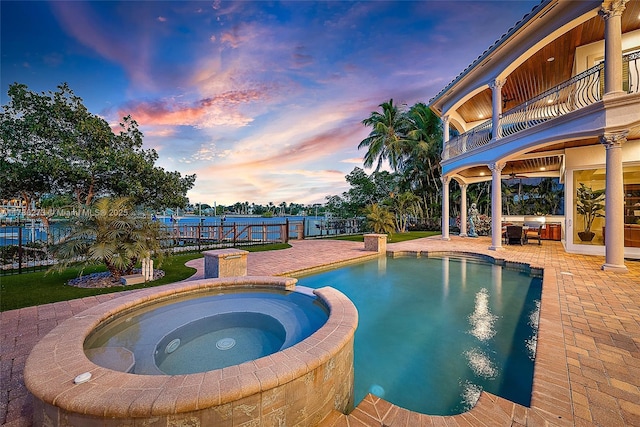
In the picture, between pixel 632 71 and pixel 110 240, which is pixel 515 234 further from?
pixel 110 240

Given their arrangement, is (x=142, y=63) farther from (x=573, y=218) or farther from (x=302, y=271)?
(x=573, y=218)

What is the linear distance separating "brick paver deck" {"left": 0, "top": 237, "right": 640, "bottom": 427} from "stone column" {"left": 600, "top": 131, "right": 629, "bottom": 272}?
132 cm

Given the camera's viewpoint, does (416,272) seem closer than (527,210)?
Yes

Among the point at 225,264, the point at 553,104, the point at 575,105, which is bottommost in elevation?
the point at 225,264

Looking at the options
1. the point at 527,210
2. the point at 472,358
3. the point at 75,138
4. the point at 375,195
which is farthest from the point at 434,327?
the point at 527,210

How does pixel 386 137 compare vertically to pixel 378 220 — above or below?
above

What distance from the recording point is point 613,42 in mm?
6234

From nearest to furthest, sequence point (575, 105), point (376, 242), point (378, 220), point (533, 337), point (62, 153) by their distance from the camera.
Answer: point (533, 337) → point (575, 105) → point (62, 153) → point (376, 242) → point (378, 220)

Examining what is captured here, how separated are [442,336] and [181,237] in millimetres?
14602

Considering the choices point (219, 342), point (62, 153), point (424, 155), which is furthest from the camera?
point (424, 155)

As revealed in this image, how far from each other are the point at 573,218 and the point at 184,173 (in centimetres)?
1715

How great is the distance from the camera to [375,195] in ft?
69.2

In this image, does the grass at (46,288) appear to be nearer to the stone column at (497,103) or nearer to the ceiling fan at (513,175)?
the stone column at (497,103)

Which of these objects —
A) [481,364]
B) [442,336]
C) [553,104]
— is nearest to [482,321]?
[442,336]
